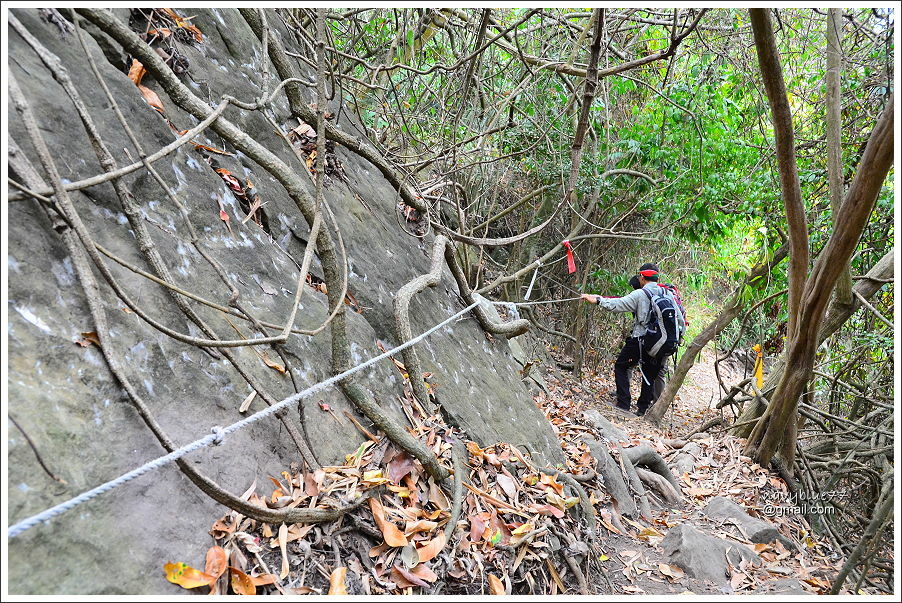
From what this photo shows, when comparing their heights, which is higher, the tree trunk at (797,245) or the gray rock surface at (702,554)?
the tree trunk at (797,245)

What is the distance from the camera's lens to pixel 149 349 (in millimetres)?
1672

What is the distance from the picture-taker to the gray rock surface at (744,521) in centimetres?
353

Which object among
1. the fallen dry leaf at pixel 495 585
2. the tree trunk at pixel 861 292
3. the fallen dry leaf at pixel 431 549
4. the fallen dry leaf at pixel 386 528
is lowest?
the fallen dry leaf at pixel 495 585

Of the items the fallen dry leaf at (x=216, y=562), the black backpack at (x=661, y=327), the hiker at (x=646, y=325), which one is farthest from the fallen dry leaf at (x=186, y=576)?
the black backpack at (x=661, y=327)

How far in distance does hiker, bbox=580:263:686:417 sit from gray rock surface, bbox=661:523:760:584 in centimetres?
329

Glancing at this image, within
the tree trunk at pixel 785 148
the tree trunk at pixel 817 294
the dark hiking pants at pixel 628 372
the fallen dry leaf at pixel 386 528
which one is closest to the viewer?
the fallen dry leaf at pixel 386 528

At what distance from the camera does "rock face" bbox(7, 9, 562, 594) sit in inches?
51.4

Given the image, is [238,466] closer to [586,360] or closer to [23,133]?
[23,133]

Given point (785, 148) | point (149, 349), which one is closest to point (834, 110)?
point (785, 148)

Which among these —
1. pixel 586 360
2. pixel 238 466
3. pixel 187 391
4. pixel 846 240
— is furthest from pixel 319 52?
pixel 586 360

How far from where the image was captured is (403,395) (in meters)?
2.64

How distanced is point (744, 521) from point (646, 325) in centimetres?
318

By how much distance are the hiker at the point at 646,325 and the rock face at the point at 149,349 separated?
13.3 feet

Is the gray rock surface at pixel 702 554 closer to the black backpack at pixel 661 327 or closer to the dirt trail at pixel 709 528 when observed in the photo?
the dirt trail at pixel 709 528
